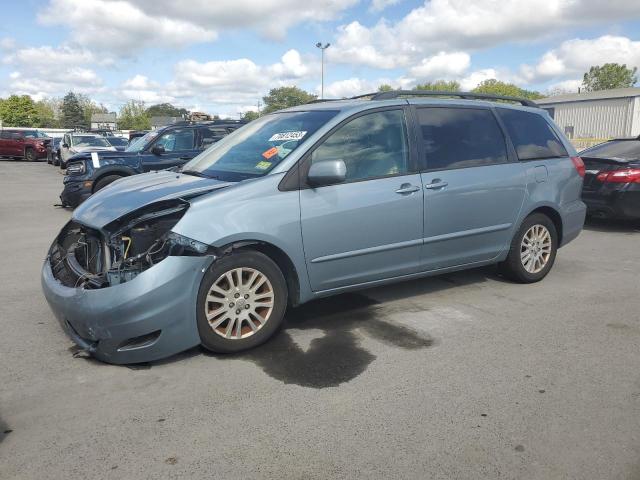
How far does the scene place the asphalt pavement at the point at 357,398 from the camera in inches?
103

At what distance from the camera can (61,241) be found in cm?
439

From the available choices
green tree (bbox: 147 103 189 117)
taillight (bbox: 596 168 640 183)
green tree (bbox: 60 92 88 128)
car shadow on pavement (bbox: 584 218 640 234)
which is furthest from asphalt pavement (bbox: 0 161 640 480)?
green tree (bbox: 147 103 189 117)

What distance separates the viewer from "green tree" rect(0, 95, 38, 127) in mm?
89125

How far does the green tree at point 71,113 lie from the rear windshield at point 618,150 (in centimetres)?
11771

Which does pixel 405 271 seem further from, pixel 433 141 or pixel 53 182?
pixel 53 182

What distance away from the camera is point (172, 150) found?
10.4 metres

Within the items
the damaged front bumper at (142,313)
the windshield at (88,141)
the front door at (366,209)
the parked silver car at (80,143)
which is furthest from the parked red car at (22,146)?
→ the damaged front bumper at (142,313)

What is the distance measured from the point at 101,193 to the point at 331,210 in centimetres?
189

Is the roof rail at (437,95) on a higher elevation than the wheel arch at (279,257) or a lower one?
higher

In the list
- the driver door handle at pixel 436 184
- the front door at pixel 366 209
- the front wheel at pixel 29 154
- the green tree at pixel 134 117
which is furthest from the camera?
the green tree at pixel 134 117

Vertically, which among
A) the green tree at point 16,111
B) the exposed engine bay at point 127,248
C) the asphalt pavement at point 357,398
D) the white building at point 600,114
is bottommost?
the asphalt pavement at point 357,398

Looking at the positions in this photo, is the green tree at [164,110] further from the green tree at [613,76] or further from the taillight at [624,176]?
the taillight at [624,176]

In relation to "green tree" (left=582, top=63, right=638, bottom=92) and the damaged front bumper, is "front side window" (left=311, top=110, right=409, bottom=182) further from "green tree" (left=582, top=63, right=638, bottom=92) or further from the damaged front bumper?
"green tree" (left=582, top=63, right=638, bottom=92)

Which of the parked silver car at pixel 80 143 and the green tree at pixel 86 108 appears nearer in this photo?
the parked silver car at pixel 80 143
